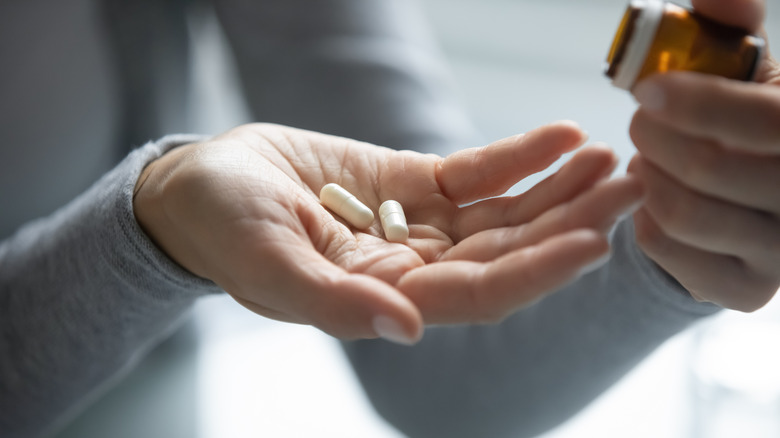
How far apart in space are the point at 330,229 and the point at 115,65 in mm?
931

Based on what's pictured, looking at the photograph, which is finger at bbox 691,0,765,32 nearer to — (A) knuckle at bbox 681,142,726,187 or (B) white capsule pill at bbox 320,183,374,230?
(A) knuckle at bbox 681,142,726,187

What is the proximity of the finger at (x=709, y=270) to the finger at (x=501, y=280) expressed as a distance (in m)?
0.17

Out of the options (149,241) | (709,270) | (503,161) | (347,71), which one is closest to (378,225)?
(503,161)

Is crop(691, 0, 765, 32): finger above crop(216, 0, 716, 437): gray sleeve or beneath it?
above

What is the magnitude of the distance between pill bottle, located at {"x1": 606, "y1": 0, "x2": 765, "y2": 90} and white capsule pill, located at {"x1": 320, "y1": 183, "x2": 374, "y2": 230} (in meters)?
0.37

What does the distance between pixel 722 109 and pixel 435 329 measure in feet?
2.56

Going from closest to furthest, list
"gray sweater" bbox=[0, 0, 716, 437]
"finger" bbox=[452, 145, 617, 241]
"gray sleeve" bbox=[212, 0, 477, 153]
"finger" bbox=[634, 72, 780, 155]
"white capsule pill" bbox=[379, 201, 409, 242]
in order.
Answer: "finger" bbox=[634, 72, 780, 155], "finger" bbox=[452, 145, 617, 241], "white capsule pill" bbox=[379, 201, 409, 242], "gray sweater" bbox=[0, 0, 716, 437], "gray sleeve" bbox=[212, 0, 477, 153]

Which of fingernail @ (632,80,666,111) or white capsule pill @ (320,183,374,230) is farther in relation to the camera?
white capsule pill @ (320,183,374,230)

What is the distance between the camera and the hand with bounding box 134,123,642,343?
577 millimetres

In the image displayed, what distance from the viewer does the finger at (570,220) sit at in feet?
1.93

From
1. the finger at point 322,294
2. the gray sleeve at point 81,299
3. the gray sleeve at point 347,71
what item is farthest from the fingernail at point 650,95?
the gray sleeve at point 347,71

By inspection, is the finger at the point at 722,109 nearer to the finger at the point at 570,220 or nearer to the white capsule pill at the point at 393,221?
the finger at the point at 570,220

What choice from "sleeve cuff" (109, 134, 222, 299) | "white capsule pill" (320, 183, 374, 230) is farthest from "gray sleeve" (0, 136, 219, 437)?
"white capsule pill" (320, 183, 374, 230)

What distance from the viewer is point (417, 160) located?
90cm
